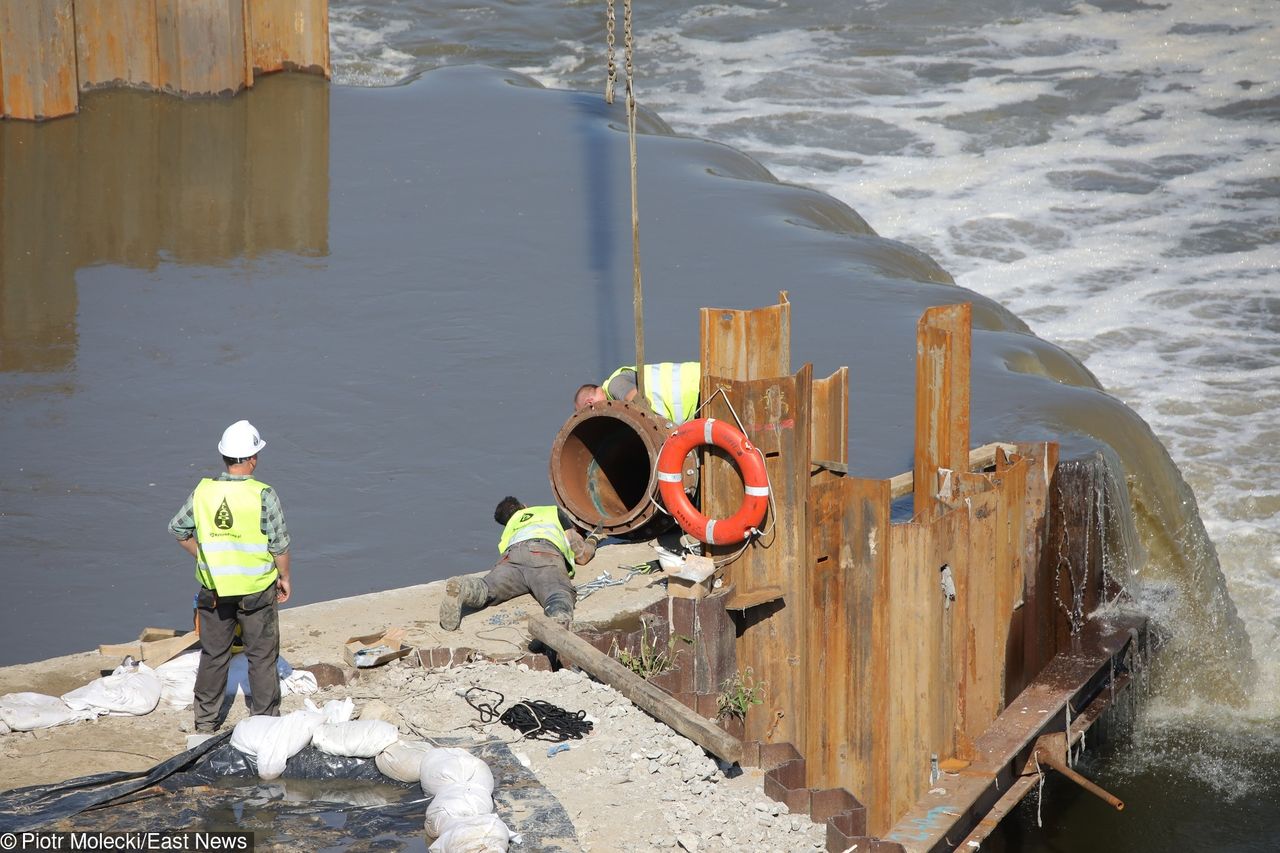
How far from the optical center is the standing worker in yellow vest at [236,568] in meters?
7.45

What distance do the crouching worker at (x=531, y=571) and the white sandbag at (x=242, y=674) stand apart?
40.6 inches

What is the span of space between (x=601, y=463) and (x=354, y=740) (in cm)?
417

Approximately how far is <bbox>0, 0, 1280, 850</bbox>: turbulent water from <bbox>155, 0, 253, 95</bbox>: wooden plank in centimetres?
32

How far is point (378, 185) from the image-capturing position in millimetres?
17484

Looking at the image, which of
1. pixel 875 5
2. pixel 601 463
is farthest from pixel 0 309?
pixel 875 5

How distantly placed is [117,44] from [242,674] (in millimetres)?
12628

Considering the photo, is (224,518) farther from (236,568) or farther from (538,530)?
(538,530)

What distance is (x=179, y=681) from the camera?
26.5 feet

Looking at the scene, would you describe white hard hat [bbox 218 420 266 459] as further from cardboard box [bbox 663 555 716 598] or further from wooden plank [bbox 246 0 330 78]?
wooden plank [bbox 246 0 330 78]

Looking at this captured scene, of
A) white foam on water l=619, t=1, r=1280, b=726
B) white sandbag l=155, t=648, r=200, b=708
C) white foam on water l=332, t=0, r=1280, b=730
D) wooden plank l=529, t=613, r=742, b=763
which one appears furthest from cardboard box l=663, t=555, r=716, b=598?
white foam on water l=332, t=0, r=1280, b=730

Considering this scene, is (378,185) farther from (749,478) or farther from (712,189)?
(749,478)

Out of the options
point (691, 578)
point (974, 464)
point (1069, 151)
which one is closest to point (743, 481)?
point (691, 578)

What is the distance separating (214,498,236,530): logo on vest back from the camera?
743cm

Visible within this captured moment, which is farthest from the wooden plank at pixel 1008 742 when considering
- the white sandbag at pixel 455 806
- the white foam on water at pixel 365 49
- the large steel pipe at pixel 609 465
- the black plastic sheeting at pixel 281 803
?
the white foam on water at pixel 365 49
